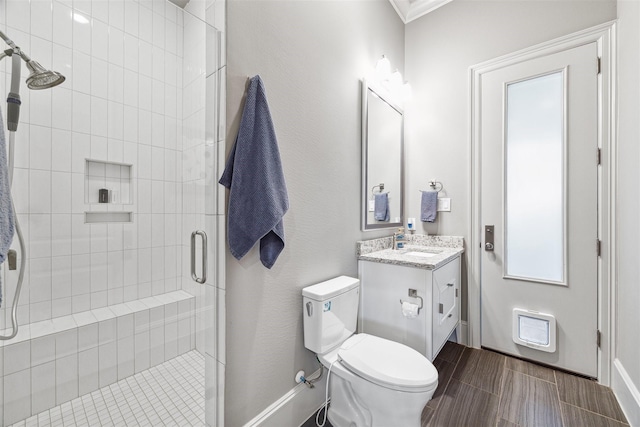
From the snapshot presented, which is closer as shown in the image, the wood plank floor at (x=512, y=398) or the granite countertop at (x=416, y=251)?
the wood plank floor at (x=512, y=398)

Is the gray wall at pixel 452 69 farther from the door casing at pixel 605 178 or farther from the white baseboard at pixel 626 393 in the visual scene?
the white baseboard at pixel 626 393

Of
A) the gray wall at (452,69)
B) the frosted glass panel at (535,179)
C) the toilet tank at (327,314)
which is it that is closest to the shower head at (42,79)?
the toilet tank at (327,314)

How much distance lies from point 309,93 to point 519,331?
225 cm

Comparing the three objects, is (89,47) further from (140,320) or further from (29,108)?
(140,320)

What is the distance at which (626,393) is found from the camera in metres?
1.53

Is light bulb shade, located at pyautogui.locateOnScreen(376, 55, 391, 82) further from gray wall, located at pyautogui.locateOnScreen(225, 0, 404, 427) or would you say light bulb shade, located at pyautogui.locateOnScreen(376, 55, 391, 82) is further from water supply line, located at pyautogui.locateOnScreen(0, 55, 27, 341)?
water supply line, located at pyautogui.locateOnScreen(0, 55, 27, 341)

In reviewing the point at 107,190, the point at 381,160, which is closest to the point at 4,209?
the point at 107,190

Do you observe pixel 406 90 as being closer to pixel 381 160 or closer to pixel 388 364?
pixel 381 160

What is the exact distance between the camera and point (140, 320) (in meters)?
1.83

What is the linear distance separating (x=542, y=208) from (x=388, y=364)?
5.41ft

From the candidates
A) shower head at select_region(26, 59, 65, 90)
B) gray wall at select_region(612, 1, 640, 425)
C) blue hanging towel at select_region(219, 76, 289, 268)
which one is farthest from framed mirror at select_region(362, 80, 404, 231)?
shower head at select_region(26, 59, 65, 90)

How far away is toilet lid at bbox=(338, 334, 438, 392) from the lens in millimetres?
1173

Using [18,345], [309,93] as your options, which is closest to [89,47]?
[309,93]

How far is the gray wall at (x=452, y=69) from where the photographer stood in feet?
6.86
